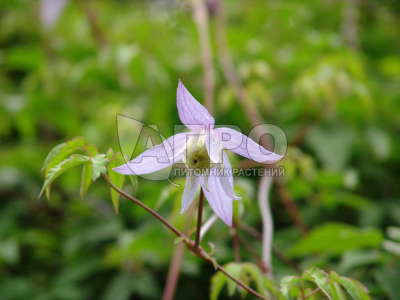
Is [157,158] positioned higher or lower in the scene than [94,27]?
lower

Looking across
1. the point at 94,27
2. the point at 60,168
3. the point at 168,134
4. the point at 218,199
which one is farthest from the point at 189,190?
the point at 94,27

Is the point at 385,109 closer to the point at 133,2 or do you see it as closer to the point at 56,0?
the point at 56,0

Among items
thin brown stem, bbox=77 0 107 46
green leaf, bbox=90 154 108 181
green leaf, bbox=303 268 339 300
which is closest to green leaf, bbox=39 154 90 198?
green leaf, bbox=90 154 108 181

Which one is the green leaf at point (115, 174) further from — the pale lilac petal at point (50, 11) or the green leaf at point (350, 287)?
the pale lilac petal at point (50, 11)

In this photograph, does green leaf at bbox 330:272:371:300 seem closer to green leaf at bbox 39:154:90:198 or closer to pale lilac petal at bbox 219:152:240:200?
pale lilac petal at bbox 219:152:240:200

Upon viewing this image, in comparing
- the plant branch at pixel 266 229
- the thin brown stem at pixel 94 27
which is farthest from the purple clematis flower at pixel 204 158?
the thin brown stem at pixel 94 27

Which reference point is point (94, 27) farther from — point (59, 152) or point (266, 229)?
point (59, 152)

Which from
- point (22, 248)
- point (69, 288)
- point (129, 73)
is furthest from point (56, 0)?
point (69, 288)
